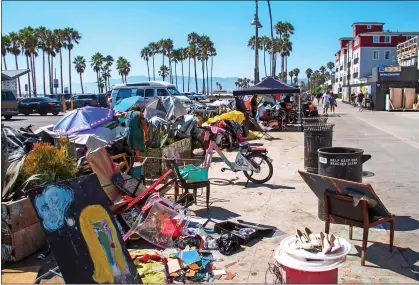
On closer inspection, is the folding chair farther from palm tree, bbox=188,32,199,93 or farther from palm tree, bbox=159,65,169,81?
palm tree, bbox=159,65,169,81

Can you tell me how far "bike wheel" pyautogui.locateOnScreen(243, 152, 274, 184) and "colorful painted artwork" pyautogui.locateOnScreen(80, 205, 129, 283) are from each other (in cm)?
503

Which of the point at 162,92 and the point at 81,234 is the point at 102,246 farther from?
the point at 162,92

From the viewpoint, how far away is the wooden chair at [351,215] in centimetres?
476

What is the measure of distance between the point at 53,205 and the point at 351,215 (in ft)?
11.2

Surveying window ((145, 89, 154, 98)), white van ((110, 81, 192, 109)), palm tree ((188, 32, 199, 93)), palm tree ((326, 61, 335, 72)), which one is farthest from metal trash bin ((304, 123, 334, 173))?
palm tree ((326, 61, 335, 72))

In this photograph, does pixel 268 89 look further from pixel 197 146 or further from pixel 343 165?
pixel 343 165

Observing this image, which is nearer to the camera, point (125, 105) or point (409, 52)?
point (125, 105)

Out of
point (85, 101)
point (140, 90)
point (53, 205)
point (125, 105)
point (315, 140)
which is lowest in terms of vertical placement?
point (53, 205)

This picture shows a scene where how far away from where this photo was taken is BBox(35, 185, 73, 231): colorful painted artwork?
149 inches

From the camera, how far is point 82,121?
10359 mm

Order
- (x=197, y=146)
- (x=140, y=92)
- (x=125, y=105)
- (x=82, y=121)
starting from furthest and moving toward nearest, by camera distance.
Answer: (x=140, y=92) → (x=125, y=105) → (x=197, y=146) → (x=82, y=121)

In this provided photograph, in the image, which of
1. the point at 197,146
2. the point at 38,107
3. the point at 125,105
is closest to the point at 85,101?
the point at 38,107

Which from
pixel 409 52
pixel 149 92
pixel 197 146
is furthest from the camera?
pixel 409 52

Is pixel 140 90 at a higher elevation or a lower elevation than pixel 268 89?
higher
